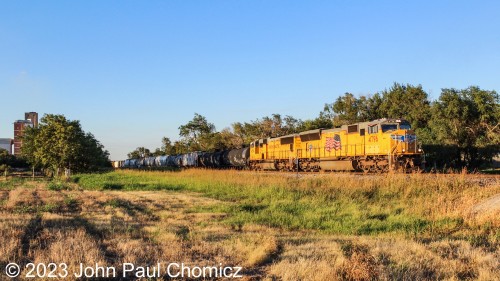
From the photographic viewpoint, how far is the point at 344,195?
48.2ft

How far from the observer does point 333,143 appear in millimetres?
26734

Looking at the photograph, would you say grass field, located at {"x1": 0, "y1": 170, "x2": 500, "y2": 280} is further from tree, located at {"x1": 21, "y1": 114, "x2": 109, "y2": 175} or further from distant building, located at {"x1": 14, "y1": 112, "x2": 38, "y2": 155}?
distant building, located at {"x1": 14, "y1": 112, "x2": 38, "y2": 155}

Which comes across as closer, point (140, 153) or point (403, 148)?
point (403, 148)

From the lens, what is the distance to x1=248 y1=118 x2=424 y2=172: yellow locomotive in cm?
2173

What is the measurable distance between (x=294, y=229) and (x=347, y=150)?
15245 millimetres

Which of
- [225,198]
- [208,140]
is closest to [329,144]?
[225,198]

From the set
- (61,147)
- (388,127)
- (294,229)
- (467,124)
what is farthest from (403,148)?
(61,147)

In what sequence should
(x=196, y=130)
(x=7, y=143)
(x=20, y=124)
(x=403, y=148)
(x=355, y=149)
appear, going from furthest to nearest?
(x=7, y=143) < (x=20, y=124) < (x=196, y=130) < (x=355, y=149) < (x=403, y=148)

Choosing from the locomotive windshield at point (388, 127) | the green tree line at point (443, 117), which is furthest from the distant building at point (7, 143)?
the locomotive windshield at point (388, 127)

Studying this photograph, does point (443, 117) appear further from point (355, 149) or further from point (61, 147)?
point (61, 147)

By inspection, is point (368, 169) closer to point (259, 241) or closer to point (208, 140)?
point (259, 241)

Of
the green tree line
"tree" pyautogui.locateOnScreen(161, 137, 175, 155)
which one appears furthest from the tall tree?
the green tree line

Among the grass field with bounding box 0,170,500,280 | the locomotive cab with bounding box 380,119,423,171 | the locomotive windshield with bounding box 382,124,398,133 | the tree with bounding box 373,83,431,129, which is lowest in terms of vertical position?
the grass field with bounding box 0,170,500,280

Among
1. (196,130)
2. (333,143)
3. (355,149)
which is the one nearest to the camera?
(355,149)
